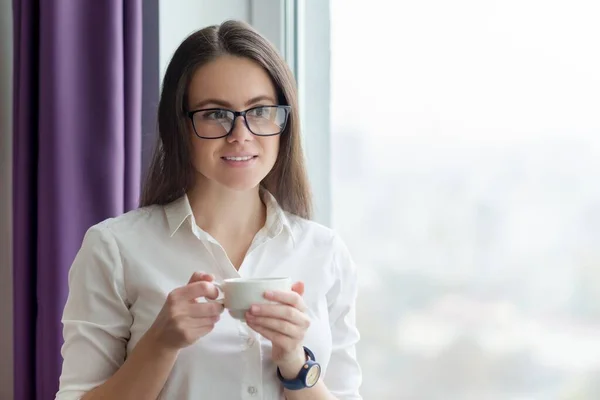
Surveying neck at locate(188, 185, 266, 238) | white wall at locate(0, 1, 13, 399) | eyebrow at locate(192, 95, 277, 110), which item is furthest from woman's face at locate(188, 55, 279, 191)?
white wall at locate(0, 1, 13, 399)

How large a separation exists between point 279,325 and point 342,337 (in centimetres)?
40

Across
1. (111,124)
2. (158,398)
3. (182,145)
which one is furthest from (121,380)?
(111,124)

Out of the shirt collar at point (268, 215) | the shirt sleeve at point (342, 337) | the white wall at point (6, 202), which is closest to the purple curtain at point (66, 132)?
the white wall at point (6, 202)

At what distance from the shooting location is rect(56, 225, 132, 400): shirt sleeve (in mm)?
1517

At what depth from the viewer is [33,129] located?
2.10 metres

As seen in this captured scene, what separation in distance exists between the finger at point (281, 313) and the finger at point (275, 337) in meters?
0.03

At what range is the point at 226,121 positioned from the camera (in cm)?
156

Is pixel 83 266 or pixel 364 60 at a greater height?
pixel 364 60

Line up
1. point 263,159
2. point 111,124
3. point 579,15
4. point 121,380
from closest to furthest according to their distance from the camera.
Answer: point 121,380, point 263,159, point 579,15, point 111,124

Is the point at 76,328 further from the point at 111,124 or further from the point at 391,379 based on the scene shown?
the point at 391,379

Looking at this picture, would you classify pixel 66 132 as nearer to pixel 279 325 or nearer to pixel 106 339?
pixel 106 339

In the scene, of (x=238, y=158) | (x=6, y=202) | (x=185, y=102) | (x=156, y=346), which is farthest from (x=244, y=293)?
(x=6, y=202)

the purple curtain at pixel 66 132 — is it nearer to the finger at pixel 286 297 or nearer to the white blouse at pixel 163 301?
the white blouse at pixel 163 301

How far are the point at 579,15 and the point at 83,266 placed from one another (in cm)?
124
